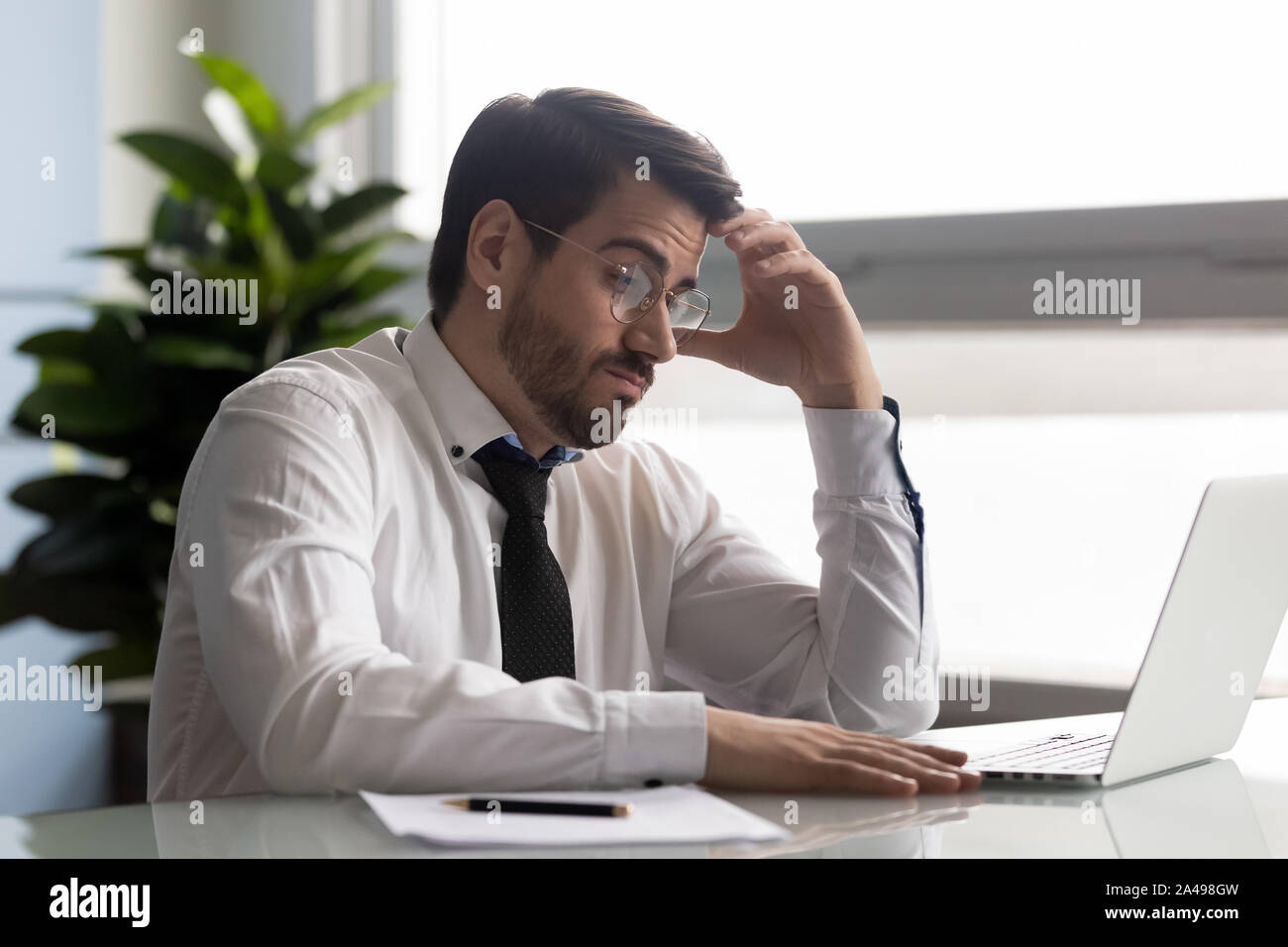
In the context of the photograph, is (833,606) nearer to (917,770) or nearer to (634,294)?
(634,294)

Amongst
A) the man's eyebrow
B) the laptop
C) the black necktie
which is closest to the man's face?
the man's eyebrow

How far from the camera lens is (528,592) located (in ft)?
4.78

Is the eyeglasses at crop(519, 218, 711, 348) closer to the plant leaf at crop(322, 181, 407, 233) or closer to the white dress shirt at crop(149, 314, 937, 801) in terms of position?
the white dress shirt at crop(149, 314, 937, 801)

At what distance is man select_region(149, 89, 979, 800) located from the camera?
1182 millimetres

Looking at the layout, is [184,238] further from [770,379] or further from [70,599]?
[770,379]

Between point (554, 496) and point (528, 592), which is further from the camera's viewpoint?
point (554, 496)

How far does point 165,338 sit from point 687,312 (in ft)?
4.48

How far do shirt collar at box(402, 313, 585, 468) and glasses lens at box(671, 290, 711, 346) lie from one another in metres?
Answer: 0.26

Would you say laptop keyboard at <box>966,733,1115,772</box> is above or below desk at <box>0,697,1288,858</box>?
below

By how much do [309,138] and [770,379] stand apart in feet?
4.80

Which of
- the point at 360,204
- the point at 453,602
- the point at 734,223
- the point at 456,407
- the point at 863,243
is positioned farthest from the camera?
the point at 360,204

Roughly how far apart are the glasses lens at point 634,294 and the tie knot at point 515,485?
8.2 inches

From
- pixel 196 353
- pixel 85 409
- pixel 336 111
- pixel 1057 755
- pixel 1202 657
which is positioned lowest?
pixel 1057 755

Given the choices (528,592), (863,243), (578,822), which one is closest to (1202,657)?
(578,822)
